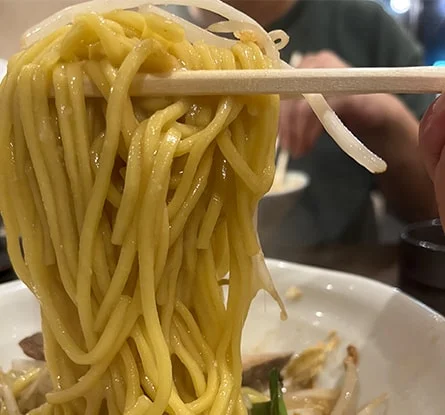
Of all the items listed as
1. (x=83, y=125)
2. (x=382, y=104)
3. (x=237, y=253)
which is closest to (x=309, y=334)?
(x=237, y=253)

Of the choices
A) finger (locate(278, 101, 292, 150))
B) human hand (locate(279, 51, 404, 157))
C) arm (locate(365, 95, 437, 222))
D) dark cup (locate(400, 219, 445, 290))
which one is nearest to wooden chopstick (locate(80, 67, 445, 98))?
dark cup (locate(400, 219, 445, 290))

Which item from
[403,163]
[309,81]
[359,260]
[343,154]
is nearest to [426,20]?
[343,154]

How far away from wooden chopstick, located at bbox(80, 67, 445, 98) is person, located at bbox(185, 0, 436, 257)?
177 centimetres

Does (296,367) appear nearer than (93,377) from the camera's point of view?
No

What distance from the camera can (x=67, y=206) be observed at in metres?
0.79

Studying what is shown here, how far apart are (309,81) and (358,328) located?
0.63 meters

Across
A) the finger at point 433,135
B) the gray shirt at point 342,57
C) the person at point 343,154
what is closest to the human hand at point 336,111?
the person at point 343,154

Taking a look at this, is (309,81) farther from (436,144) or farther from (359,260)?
(359,260)

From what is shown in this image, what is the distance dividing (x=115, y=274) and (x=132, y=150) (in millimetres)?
167

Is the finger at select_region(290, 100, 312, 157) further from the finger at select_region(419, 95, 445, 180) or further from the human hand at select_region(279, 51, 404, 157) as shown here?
the finger at select_region(419, 95, 445, 180)

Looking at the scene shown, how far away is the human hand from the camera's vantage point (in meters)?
2.19

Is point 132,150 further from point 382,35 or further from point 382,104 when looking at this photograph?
point 382,35

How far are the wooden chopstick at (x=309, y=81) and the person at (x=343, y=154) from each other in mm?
1770

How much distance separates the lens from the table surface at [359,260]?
5.26 ft
